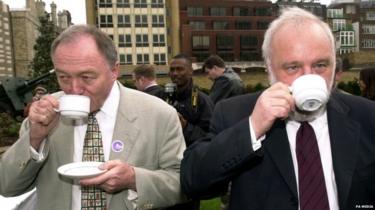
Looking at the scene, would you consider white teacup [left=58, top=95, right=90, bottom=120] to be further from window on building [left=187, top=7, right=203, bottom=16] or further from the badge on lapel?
window on building [left=187, top=7, right=203, bottom=16]

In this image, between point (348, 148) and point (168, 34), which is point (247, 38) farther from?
point (348, 148)

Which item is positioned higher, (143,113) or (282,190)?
(143,113)

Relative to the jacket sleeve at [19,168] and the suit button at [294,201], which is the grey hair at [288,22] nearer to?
the suit button at [294,201]

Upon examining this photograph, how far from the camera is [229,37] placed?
213 ft

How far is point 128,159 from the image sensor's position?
2188 millimetres

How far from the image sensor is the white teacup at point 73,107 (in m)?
1.82

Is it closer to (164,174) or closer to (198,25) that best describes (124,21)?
(198,25)

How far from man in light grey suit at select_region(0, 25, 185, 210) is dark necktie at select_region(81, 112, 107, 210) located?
0.03 m

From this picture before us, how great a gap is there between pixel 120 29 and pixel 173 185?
195 feet

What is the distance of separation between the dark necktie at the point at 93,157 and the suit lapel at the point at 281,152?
2.72 ft

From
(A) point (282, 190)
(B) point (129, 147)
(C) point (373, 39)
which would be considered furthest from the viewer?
(C) point (373, 39)

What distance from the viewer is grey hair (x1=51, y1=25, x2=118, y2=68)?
6.96 ft

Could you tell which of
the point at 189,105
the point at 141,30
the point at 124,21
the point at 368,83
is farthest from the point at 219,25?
the point at 189,105

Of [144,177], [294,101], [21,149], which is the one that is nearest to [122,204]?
[144,177]
